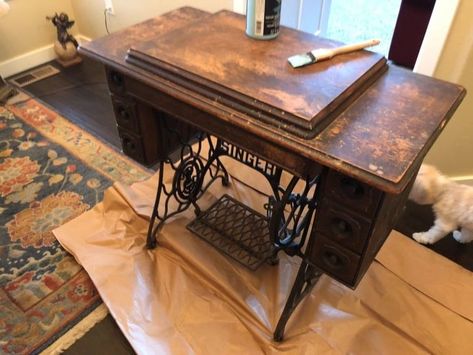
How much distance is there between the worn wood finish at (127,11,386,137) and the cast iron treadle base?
23.5 inches

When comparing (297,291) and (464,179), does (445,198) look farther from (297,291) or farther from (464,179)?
(297,291)

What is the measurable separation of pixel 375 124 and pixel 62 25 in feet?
7.50

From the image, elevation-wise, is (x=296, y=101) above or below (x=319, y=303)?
above

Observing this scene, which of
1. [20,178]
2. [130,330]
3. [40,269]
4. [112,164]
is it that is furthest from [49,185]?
[130,330]

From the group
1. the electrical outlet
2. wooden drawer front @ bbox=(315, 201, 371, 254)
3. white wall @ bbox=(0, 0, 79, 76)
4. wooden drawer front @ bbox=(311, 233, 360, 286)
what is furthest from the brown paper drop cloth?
white wall @ bbox=(0, 0, 79, 76)

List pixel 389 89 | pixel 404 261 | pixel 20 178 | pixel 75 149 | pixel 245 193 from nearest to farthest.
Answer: pixel 389 89, pixel 404 261, pixel 245 193, pixel 20 178, pixel 75 149

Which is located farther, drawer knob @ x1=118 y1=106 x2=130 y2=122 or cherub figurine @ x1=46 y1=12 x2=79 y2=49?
cherub figurine @ x1=46 y1=12 x2=79 y2=49

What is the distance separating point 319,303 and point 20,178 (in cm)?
135

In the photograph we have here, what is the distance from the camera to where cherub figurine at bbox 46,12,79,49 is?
2.41 m

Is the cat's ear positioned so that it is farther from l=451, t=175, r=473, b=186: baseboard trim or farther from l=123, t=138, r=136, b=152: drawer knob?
l=123, t=138, r=136, b=152: drawer knob

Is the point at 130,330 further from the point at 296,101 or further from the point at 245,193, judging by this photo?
the point at 296,101

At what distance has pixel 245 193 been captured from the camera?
63.3 inches

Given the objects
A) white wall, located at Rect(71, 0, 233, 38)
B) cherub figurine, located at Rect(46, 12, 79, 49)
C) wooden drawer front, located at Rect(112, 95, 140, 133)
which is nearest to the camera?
Answer: wooden drawer front, located at Rect(112, 95, 140, 133)

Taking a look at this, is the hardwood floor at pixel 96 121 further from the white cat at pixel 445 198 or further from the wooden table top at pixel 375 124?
the wooden table top at pixel 375 124
